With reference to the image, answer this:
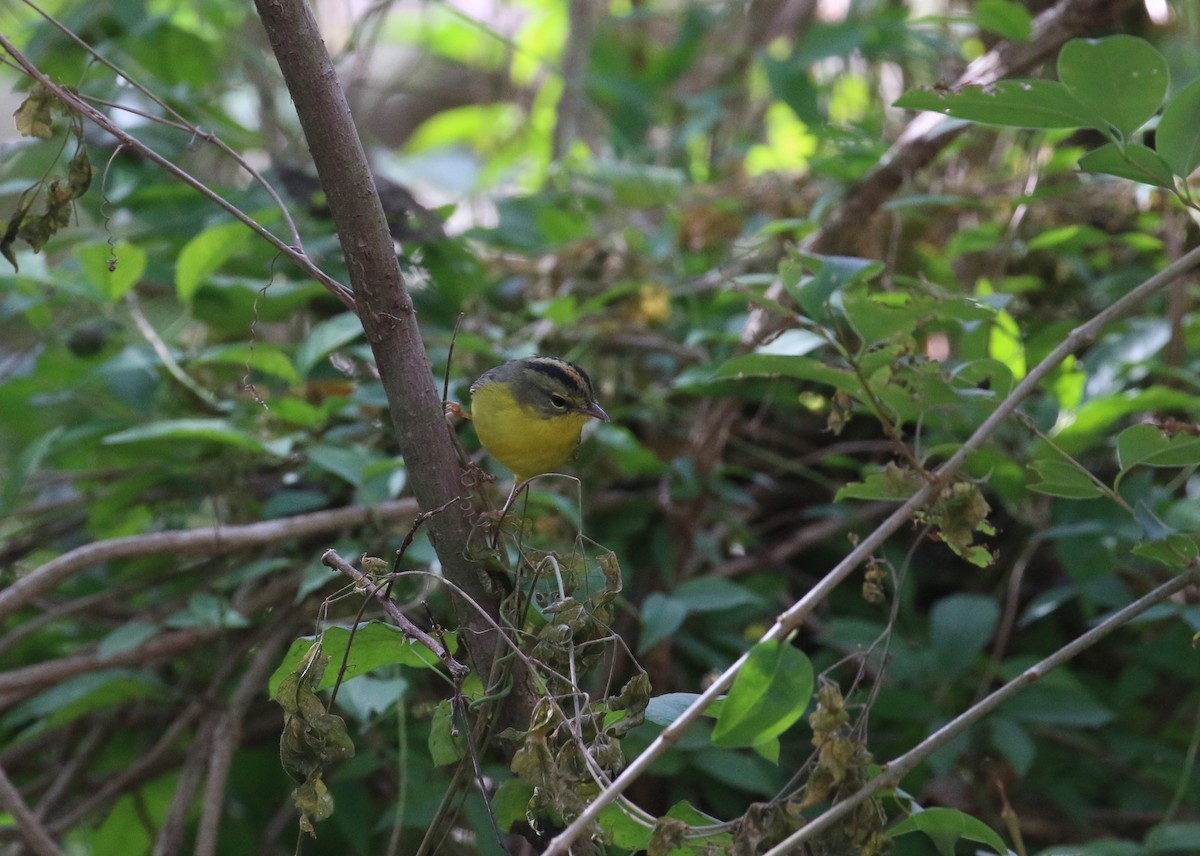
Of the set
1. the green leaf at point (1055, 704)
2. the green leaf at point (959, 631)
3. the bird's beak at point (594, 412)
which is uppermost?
the bird's beak at point (594, 412)

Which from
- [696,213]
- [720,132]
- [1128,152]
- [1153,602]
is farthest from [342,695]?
[720,132]

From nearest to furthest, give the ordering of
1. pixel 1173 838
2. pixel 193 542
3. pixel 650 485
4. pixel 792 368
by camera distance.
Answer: pixel 792 368 → pixel 1173 838 → pixel 193 542 → pixel 650 485

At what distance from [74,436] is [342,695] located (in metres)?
0.89

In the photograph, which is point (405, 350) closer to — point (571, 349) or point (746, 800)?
point (746, 800)

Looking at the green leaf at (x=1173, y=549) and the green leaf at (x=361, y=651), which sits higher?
the green leaf at (x=361, y=651)

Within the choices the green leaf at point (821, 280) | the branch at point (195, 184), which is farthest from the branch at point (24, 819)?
the green leaf at point (821, 280)

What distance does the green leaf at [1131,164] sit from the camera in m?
1.34

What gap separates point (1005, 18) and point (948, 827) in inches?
62.6

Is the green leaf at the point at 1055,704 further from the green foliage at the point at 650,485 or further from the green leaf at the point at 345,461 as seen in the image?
the green leaf at the point at 345,461

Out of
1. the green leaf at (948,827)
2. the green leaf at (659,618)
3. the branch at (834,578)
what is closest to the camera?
the branch at (834,578)

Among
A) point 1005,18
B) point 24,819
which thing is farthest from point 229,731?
point 1005,18

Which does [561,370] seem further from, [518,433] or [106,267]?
[106,267]

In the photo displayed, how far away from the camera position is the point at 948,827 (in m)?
1.18

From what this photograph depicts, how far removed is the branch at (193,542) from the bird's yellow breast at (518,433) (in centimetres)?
19
